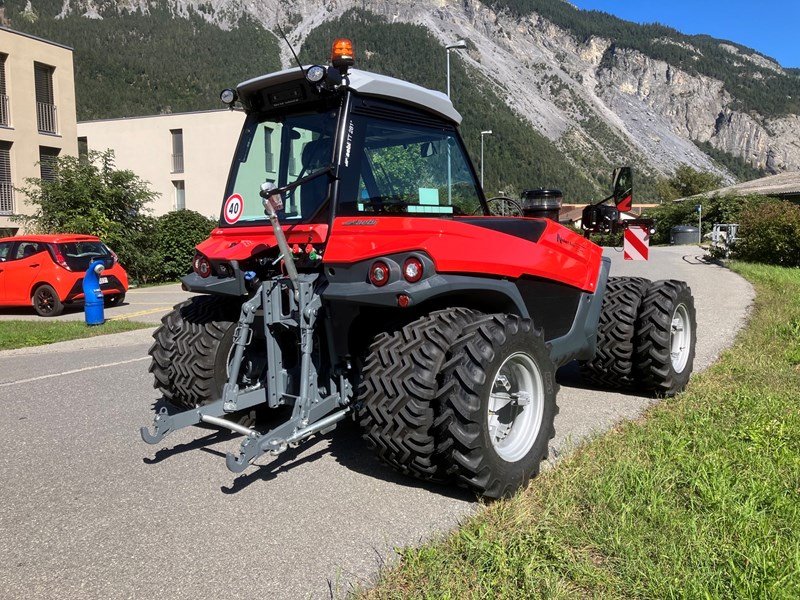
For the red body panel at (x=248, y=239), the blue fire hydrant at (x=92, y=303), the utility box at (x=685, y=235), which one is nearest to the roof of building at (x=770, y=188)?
the utility box at (x=685, y=235)

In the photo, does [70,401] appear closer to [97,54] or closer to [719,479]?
[719,479]

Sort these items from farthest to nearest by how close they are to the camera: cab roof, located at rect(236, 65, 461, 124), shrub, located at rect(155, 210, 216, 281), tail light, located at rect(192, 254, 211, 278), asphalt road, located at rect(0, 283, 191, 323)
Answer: shrub, located at rect(155, 210, 216, 281) < asphalt road, located at rect(0, 283, 191, 323) < tail light, located at rect(192, 254, 211, 278) < cab roof, located at rect(236, 65, 461, 124)

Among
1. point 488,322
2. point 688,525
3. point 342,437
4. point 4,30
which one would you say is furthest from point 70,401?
point 4,30

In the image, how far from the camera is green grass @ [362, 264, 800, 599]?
2.66 metres

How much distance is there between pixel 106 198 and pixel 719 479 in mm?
20381

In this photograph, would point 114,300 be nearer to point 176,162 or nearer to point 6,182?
point 6,182

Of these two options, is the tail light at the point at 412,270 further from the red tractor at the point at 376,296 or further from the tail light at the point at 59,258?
the tail light at the point at 59,258

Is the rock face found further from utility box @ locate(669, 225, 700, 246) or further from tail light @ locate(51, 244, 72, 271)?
tail light @ locate(51, 244, 72, 271)

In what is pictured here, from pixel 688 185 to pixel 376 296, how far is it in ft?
228

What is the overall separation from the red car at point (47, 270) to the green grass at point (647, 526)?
12.5 m

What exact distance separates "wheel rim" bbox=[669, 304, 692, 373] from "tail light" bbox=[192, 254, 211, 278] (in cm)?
388

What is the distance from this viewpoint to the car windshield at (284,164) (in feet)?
13.3

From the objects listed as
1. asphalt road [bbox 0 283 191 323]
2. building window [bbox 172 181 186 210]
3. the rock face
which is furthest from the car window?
the rock face

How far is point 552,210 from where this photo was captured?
5160mm
